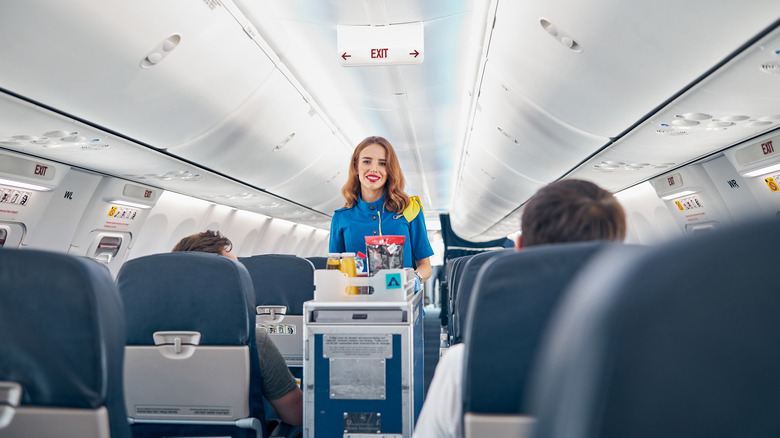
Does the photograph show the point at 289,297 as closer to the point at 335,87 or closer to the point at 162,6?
the point at 162,6

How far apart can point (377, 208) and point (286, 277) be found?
1.15 meters

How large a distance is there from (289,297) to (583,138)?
3.95m

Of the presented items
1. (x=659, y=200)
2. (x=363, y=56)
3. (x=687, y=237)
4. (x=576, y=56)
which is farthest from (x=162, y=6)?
(x=659, y=200)

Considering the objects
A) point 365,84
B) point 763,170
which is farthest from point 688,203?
point 365,84

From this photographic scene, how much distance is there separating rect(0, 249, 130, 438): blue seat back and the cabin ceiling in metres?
2.16

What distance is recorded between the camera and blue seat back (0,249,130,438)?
132 centimetres

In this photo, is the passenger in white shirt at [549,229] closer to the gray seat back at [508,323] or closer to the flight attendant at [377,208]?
the gray seat back at [508,323]

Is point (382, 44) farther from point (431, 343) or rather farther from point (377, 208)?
point (431, 343)

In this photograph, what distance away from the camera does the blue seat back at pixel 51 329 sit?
132 centimetres

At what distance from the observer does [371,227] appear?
11.1 feet

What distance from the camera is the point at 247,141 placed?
255 inches

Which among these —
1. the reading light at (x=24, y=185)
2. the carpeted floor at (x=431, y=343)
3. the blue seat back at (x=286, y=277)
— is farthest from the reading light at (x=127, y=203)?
the carpeted floor at (x=431, y=343)

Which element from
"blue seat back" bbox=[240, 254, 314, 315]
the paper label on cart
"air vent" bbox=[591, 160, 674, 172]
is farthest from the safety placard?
the paper label on cart

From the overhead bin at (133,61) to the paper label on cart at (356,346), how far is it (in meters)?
2.35
